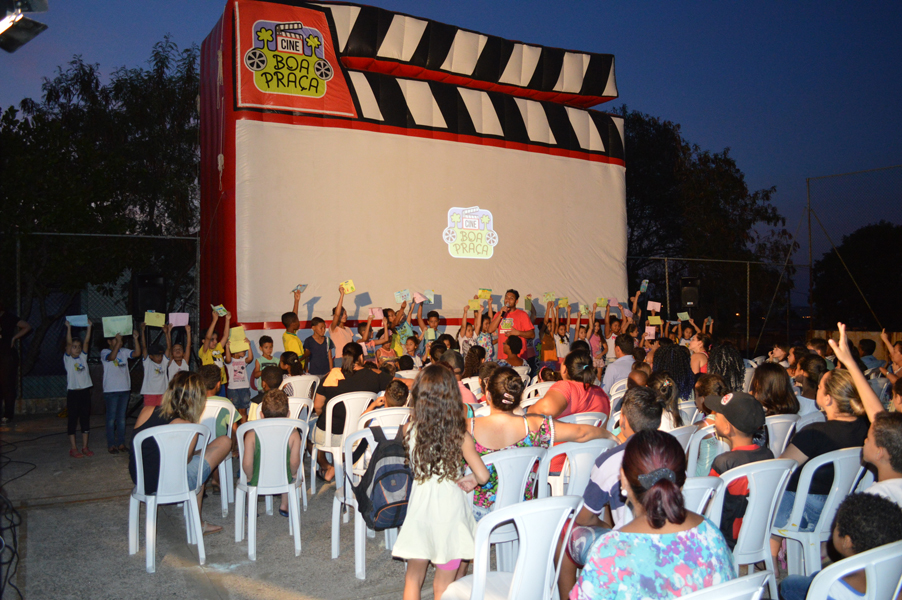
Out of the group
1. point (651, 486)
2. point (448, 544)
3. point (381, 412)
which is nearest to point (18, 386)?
point (381, 412)

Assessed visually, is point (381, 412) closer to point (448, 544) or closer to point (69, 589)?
point (448, 544)

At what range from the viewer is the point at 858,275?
2903 cm

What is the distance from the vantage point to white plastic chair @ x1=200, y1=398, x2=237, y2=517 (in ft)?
17.5

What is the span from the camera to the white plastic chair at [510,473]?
3.54 metres

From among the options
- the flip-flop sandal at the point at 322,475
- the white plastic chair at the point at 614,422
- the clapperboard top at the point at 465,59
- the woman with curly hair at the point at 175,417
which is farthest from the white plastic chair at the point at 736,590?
the clapperboard top at the point at 465,59

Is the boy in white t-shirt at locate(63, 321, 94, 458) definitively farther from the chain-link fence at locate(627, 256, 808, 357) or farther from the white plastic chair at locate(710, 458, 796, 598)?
the chain-link fence at locate(627, 256, 808, 357)

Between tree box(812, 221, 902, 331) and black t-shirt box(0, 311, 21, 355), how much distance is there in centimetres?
2715

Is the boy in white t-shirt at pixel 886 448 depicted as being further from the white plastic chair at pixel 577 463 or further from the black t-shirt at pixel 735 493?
the white plastic chair at pixel 577 463

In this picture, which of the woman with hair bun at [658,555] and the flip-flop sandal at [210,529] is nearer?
the woman with hair bun at [658,555]

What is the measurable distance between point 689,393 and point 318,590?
447cm

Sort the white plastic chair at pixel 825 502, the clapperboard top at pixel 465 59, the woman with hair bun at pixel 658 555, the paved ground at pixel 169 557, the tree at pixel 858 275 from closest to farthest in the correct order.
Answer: the woman with hair bun at pixel 658 555, the white plastic chair at pixel 825 502, the paved ground at pixel 169 557, the clapperboard top at pixel 465 59, the tree at pixel 858 275

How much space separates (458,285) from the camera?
1236 centimetres

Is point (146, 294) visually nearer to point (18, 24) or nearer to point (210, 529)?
point (210, 529)

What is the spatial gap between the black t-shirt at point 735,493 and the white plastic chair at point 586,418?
52.1 inches
